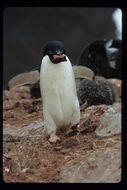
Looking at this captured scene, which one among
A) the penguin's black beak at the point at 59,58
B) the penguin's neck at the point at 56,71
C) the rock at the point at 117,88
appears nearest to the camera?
the penguin's black beak at the point at 59,58

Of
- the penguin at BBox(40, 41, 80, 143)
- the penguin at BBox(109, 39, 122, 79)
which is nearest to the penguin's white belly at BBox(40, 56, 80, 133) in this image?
the penguin at BBox(40, 41, 80, 143)

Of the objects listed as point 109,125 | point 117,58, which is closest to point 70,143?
point 109,125

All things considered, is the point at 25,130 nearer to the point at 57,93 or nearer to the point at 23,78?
the point at 23,78

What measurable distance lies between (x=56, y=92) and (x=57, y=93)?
1 cm

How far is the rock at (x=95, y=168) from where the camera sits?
160 centimetres

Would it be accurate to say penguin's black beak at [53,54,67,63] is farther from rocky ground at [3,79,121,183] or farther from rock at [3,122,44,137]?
rock at [3,122,44,137]

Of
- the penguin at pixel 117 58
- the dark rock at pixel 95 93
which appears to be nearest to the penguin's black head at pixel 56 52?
the dark rock at pixel 95 93

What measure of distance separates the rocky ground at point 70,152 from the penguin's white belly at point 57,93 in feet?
0.49

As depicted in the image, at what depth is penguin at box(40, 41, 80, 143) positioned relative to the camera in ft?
7.43

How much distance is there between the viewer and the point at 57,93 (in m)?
2.28

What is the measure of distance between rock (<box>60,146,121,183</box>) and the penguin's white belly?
0.49 metres

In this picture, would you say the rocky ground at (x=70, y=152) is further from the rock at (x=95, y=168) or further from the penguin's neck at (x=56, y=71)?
the penguin's neck at (x=56, y=71)

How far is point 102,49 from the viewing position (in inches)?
185

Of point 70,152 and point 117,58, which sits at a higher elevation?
point 117,58
